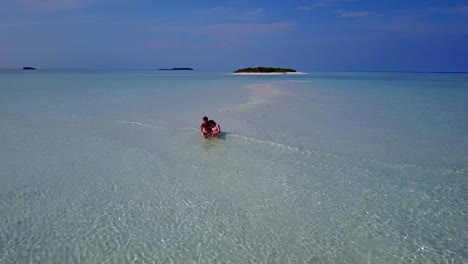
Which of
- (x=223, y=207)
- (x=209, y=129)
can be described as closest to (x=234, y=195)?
(x=223, y=207)

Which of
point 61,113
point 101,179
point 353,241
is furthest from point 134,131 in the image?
point 353,241

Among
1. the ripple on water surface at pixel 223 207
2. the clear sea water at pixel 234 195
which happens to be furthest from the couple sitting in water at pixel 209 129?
the ripple on water surface at pixel 223 207

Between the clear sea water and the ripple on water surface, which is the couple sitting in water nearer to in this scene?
the clear sea water

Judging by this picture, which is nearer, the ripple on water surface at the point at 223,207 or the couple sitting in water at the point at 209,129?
the ripple on water surface at the point at 223,207

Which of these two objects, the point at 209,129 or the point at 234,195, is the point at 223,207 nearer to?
the point at 234,195

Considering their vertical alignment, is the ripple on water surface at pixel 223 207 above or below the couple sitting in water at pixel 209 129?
below

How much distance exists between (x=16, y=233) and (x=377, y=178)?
7.79 meters

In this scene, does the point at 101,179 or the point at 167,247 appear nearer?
the point at 167,247

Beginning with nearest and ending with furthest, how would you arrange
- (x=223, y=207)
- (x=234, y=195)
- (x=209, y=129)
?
(x=223, y=207)
(x=234, y=195)
(x=209, y=129)

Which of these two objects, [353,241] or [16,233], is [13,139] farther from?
[353,241]

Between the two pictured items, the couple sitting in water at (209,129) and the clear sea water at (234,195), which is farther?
the couple sitting in water at (209,129)

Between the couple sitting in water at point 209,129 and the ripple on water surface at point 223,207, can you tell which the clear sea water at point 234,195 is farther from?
the couple sitting in water at point 209,129

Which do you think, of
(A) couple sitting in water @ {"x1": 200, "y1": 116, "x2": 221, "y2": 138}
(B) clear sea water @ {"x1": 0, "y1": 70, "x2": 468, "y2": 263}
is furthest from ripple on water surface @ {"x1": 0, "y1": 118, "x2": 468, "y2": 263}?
(A) couple sitting in water @ {"x1": 200, "y1": 116, "x2": 221, "y2": 138}

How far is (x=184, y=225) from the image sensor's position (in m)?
6.06
